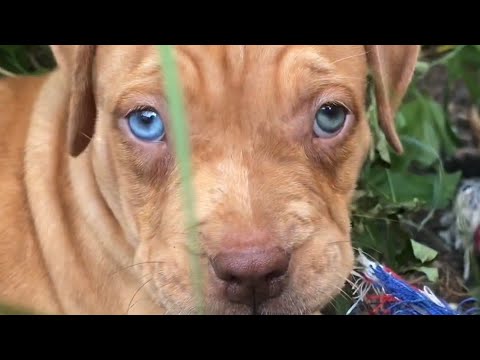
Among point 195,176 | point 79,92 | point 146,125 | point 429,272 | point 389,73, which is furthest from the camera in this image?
point 429,272

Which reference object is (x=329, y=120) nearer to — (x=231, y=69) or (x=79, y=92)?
(x=231, y=69)

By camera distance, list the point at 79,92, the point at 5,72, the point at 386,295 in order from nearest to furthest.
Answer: the point at 79,92
the point at 386,295
the point at 5,72

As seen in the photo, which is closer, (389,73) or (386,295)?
(389,73)

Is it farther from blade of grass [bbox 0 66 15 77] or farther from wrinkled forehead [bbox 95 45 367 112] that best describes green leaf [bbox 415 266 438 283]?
blade of grass [bbox 0 66 15 77]

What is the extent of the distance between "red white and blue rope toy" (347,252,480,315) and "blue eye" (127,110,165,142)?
127 centimetres

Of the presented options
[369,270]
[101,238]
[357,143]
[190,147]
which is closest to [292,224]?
[190,147]

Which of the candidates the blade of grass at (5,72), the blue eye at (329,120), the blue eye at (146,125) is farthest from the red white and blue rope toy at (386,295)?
the blade of grass at (5,72)

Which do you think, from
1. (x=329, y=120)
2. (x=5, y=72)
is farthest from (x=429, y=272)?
(x=5, y=72)

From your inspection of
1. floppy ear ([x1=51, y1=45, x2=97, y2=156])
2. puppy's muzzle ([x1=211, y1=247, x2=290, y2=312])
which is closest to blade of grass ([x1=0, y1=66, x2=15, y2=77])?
floppy ear ([x1=51, y1=45, x2=97, y2=156])

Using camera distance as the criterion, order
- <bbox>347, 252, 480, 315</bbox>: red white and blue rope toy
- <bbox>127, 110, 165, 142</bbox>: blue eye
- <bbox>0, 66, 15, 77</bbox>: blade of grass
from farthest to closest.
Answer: <bbox>0, 66, 15, 77</bbox>: blade of grass < <bbox>347, 252, 480, 315</bbox>: red white and blue rope toy < <bbox>127, 110, 165, 142</bbox>: blue eye

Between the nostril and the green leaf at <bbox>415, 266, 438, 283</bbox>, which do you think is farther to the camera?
the green leaf at <bbox>415, 266, 438, 283</bbox>

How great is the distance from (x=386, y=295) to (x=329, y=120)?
1.16 meters

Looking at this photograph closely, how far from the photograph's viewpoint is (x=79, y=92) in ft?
10.1

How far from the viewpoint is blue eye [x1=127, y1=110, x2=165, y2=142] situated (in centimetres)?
288
